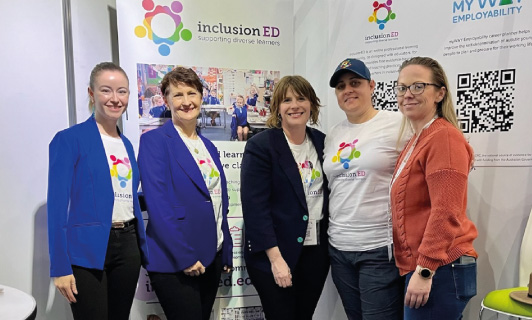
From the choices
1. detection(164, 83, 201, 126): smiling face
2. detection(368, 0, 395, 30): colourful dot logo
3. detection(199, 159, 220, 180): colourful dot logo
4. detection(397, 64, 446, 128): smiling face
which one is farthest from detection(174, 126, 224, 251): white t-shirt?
detection(368, 0, 395, 30): colourful dot logo

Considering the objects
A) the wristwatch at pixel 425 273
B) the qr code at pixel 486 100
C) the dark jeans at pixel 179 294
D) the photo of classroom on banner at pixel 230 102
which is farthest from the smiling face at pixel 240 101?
the wristwatch at pixel 425 273

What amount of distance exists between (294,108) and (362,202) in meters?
0.56

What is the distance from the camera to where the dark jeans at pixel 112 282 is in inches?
61.5

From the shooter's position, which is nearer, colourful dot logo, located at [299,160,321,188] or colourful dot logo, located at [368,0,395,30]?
colourful dot logo, located at [299,160,321,188]

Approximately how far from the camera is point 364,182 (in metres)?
1.68

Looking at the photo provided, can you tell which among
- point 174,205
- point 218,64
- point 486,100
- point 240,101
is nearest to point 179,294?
point 174,205

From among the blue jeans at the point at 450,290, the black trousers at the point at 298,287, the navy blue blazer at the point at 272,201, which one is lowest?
the black trousers at the point at 298,287

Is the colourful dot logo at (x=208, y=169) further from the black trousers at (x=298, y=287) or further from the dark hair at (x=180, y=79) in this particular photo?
the black trousers at (x=298, y=287)

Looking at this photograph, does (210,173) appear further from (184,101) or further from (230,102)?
(230,102)

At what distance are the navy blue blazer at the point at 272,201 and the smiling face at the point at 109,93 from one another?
0.65m

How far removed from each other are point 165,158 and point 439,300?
1329mm

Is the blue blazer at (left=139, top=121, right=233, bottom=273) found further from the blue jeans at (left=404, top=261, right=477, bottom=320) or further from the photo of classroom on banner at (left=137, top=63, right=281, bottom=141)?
the blue jeans at (left=404, top=261, right=477, bottom=320)

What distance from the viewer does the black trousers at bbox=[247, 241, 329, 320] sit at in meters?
1.82

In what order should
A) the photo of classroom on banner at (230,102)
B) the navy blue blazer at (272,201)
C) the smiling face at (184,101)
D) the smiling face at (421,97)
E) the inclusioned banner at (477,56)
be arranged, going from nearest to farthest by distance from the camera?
the smiling face at (421,97) < the navy blue blazer at (272,201) < the smiling face at (184,101) < the inclusioned banner at (477,56) < the photo of classroom on banner at (230,102)
